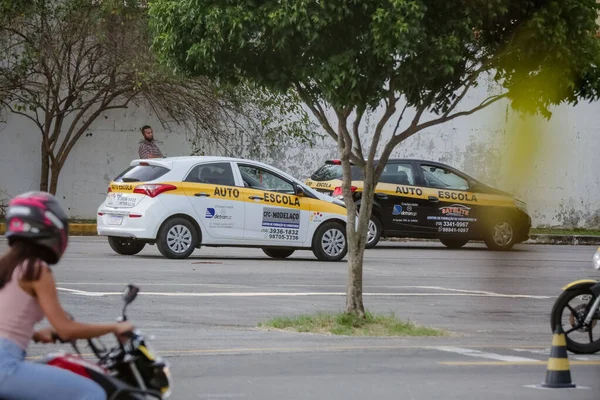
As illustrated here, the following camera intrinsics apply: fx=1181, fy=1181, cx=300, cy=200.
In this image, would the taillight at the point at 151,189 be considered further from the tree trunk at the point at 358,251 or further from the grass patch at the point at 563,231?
the grass patch at the point at 563,231

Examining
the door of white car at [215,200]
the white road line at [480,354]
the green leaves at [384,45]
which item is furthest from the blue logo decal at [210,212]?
the white road line at [480,354]

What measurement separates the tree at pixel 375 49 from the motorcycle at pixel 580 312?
1.64 meters

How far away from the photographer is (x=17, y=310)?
4.24m

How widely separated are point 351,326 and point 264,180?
8.68m

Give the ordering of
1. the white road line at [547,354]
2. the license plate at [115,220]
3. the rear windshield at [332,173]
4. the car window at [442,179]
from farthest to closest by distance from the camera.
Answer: the car window at [442,179] < the rear windshield at [332,173] < the license plate at [115,220] < the white road line at [547,354]

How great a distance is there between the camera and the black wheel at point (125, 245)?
63.8 ft

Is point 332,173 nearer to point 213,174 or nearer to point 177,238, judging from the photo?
point 213,174

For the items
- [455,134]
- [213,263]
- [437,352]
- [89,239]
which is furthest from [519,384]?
[455,134]

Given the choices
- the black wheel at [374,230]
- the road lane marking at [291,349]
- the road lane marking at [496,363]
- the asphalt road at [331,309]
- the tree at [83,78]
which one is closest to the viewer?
the asphalt road at [331,309]

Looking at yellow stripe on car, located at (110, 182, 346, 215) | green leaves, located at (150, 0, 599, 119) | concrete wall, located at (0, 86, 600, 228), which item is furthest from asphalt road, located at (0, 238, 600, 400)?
concrete wall, located at (0, 86, 600, 228)

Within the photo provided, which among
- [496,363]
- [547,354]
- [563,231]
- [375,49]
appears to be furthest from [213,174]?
[563,231]

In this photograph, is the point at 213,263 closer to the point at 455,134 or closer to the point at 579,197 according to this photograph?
the point at 455,134

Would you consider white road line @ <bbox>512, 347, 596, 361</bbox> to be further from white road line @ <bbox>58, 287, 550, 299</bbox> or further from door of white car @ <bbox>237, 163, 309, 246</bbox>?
door of white car @ <bbox>237, 163, 309, 246</bbox>

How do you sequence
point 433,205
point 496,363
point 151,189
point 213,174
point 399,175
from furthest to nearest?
1. point 433,205
2. point 399,175
3. point 213,174
4. point 151,189
5. point 496,363
